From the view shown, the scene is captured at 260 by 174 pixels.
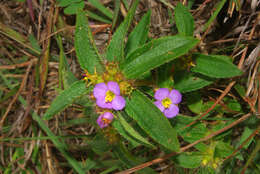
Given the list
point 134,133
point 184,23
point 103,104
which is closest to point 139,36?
point 184,23

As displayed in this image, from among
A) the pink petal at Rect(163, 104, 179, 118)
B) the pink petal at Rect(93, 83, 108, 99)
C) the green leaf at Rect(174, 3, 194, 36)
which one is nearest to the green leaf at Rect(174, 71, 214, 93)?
the pink petal at Rect(163, 104, 179, 118)

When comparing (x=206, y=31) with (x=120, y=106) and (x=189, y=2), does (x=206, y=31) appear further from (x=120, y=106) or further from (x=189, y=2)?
(x=120, y=106)

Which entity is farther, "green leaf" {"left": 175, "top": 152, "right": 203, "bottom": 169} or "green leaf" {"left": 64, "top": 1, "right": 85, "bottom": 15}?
"green leaf" {"left": 64, "top": 1, "right": 85, "bottom": 15}

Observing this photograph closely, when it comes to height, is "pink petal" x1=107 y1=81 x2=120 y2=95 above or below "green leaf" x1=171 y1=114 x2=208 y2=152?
above

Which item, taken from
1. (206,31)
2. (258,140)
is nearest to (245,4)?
(206,31)

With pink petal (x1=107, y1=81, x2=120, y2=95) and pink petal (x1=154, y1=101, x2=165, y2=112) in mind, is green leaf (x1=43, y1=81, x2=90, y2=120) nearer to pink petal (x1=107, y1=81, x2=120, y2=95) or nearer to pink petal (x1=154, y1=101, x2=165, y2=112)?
pink petal (x1=107, y1=81, x2=120, y2=95)

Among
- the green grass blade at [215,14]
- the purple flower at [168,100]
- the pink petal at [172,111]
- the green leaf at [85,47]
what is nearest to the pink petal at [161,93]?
the purple flower at [168,100]
